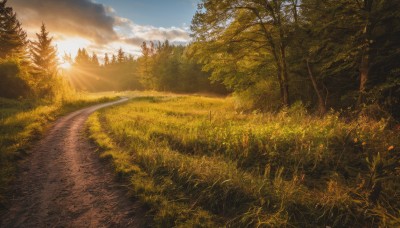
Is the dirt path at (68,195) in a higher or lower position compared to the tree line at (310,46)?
lower

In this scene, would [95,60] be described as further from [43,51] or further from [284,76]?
[284,76]

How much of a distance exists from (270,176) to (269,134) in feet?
6.80

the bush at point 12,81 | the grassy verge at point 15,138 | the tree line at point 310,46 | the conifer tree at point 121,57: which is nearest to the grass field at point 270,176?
the grassy verge at point 15,138

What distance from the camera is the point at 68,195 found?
16.8 feet

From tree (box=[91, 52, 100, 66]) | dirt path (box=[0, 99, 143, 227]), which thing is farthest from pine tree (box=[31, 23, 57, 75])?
tree (box=[91, 52, 100, 66])

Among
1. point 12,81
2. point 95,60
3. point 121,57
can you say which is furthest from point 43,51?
point 95,60

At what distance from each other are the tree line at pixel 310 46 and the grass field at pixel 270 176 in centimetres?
582

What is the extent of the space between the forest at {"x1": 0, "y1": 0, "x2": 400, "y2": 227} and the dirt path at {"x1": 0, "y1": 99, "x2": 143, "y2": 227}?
41cm

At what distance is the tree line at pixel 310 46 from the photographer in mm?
11312

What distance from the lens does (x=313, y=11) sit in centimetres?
1380

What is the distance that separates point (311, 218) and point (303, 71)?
15.2 metres

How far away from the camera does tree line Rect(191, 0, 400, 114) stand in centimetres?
1131

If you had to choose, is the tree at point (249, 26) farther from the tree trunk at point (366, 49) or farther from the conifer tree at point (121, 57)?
the conifer tree at point (121, 57)

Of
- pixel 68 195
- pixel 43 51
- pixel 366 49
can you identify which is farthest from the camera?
pixel 43 51
